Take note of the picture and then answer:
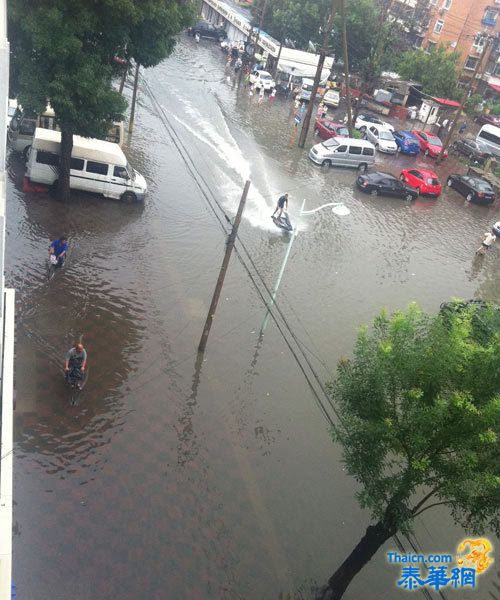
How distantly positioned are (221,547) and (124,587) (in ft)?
6.47

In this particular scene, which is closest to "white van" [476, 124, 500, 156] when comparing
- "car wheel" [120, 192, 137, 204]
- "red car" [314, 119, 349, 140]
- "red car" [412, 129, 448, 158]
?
"red car" [412, 129, 448, 158]

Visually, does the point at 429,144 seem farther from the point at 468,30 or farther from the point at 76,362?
the point at 76,362

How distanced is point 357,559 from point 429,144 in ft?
120

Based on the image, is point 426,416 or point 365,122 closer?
point 426,416

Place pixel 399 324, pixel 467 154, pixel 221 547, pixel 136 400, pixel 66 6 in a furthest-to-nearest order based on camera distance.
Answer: pixel 467 154
pixel 66 6
pixel 136 400
pixel 221 547
pixel 399 324

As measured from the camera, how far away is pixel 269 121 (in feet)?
126

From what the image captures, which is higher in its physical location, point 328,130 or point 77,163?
point 77,163

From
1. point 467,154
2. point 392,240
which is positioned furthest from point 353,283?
point 467,154

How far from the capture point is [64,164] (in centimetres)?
1986

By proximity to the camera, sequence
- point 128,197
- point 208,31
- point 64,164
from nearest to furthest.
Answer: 1. point 64,164
2. point 128,197
3. point 208,31

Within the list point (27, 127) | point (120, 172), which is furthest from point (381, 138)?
point (27, 127)

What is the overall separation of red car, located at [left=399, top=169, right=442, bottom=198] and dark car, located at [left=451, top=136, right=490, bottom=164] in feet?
34.2

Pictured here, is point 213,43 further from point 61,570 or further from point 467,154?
point 61,570

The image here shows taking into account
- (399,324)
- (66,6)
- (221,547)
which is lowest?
(221,547)
